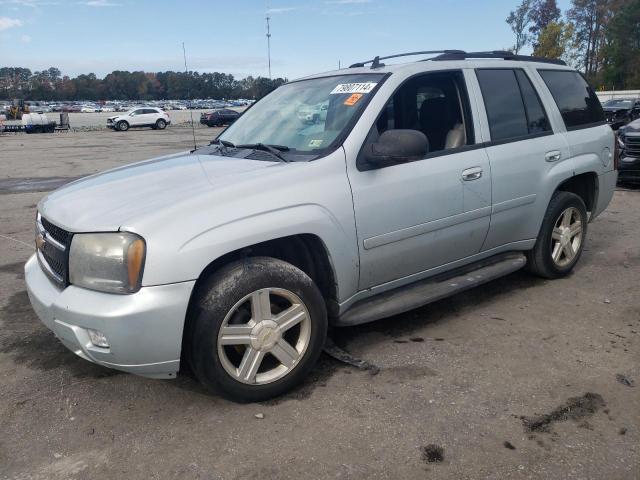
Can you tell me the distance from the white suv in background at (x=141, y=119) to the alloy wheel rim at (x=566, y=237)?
3659cm

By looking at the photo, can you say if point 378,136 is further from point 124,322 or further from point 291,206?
point 124,322

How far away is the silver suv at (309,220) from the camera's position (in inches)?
102

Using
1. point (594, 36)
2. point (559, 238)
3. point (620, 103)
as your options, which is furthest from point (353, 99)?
point (594, 36)

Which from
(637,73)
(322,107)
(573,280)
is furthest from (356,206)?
(637,73)

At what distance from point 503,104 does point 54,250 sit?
321cm

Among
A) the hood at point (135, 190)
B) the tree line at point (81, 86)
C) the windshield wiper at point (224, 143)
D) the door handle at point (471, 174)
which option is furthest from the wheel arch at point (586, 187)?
the tree line at point (81, 86)

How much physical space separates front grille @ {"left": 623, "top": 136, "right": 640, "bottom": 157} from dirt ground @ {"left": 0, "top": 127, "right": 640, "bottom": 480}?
591cm

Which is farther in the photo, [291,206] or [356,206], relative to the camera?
[356,206]

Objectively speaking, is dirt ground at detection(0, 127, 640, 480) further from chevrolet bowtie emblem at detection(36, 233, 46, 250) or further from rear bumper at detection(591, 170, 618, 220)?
rear bumper at detection(591, 170, 618, 220)

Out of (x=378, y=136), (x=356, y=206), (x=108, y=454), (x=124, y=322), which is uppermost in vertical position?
(x=378, y=136)

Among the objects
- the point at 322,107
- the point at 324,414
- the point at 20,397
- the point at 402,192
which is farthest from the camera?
the point at 322,107

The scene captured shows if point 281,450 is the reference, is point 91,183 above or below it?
above

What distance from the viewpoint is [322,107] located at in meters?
3.58

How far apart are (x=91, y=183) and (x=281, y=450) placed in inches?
80.6
